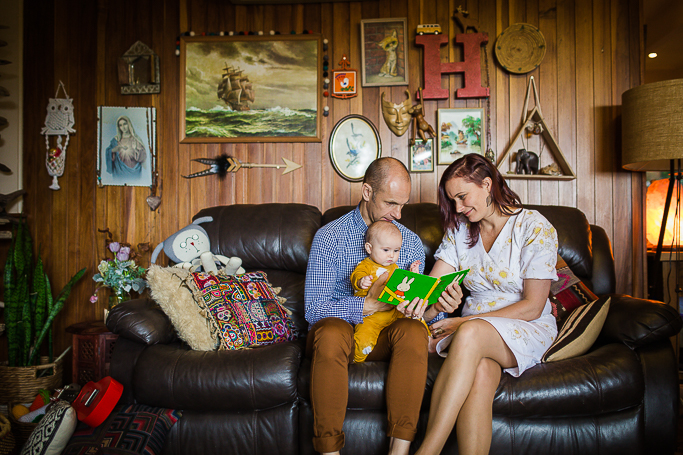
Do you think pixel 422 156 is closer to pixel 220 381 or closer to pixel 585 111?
pixel 585 111

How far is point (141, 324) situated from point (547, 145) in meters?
2.69

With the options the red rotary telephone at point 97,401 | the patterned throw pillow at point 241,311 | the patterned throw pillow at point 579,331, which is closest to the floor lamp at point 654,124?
the patterned throw pillow at point 579,331

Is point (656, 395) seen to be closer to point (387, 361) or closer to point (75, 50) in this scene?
point (387, 361)

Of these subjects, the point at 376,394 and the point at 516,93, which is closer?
the point at 376,394

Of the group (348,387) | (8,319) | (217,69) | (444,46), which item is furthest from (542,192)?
(8,319)

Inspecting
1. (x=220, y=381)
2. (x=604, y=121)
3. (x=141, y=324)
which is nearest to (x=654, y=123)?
(x=604, y=121)

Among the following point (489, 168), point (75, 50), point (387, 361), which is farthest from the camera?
point (75, 50)

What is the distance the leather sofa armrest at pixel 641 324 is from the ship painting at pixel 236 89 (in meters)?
2.52

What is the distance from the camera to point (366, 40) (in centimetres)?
289

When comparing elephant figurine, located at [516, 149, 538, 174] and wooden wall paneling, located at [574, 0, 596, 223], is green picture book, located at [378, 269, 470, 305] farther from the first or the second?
wooden wall paneling, located at [574, 0, 596, 223]

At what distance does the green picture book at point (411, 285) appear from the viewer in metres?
1.49

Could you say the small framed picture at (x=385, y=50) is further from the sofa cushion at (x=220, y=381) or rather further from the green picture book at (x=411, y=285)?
the sofa cushion at (x=220, y=381)

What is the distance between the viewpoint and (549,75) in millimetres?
2838

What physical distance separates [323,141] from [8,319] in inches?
88.4
